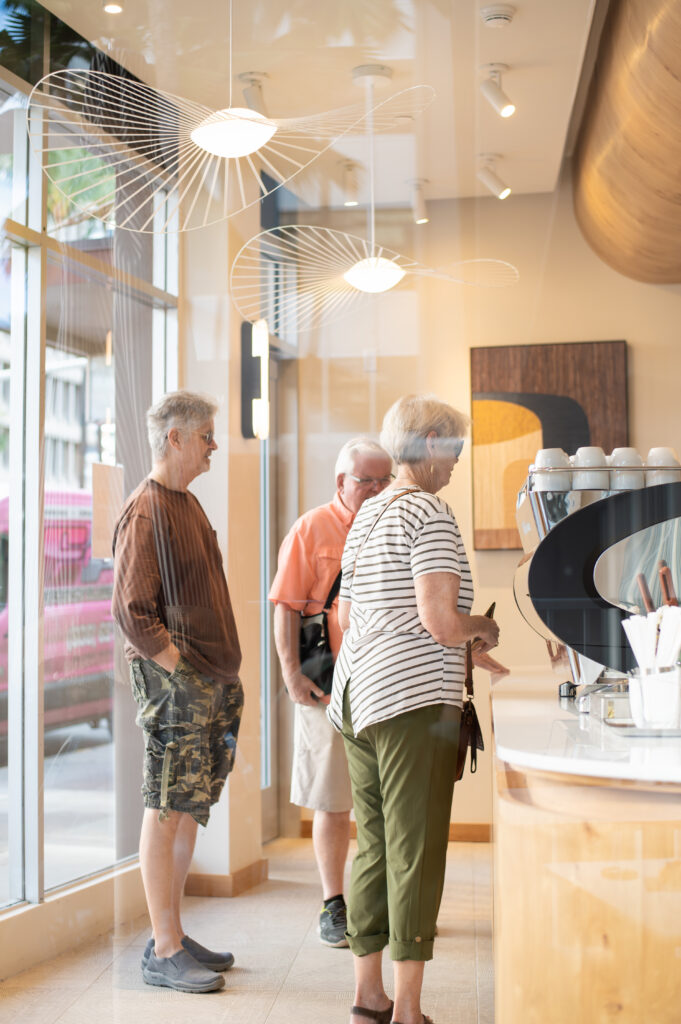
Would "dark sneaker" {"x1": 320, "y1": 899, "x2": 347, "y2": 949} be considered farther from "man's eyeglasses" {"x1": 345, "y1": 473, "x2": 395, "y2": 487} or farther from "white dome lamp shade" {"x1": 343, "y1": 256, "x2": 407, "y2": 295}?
"white dome lamp shade" {"x1": 343, "y1": 256, "x2": 407, "y2": 295}

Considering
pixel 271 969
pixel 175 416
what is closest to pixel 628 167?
pixel 175 416

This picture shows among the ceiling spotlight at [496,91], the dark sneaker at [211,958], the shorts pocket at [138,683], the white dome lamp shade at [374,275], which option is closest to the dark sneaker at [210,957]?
the dark sneaker at [211,958]

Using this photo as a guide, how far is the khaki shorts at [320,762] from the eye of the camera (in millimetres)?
2160

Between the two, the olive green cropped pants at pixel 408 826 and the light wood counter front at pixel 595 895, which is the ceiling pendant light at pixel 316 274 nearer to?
the olive green cropped pants at pixel 408 826

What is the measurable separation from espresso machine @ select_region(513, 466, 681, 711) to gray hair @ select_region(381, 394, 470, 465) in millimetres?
223

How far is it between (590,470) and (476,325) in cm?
45

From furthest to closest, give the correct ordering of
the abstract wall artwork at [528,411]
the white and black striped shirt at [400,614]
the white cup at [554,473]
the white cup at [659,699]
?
the abstract wall artwork at [528,411] < the white cup at [554,473] < the white and black striped shirt at [400,614] < the white cup at [659,699]

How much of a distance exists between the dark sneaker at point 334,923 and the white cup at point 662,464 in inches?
45.6

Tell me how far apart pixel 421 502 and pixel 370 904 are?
80cm

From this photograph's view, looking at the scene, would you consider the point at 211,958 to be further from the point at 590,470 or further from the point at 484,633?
the point at 590,470

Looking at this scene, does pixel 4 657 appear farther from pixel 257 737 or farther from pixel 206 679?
pixel 257 737

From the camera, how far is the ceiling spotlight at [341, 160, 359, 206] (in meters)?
2.24

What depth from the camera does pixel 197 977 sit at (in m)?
2.15

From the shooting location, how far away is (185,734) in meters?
2.23
